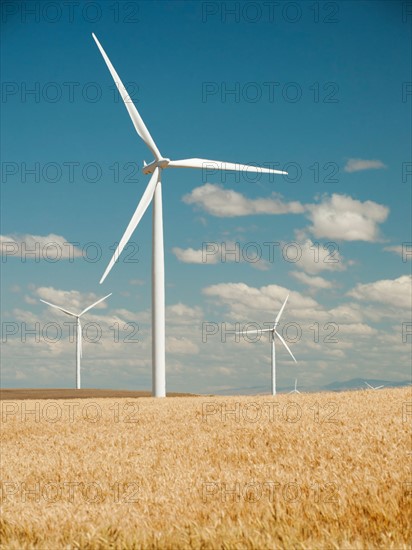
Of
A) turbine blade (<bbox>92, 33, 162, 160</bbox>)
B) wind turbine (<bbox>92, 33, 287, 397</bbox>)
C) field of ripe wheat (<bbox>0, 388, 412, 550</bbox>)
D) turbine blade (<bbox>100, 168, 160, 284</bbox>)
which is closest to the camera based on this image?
field of ripe wheat (<bbox>0, 388, 412, 550</bbox>)

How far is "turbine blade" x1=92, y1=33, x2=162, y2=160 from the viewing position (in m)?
53.7

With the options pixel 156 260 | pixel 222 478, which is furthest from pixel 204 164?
pixel 222 478

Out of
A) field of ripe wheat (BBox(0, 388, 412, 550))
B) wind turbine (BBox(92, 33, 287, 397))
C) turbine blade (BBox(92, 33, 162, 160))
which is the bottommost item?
field of ripe wheat (BBox(0, 388, 412, 550))

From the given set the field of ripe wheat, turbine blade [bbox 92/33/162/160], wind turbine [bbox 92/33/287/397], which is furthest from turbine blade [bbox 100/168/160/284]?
the field of ripe wheat

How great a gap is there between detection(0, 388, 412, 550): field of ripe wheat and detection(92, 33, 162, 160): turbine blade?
101 feet

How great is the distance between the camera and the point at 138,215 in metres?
48.6

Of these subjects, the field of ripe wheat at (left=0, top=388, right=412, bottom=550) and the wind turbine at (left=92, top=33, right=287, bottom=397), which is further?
the wind turbine at (left=92, top=33, right=287, bottom=397)

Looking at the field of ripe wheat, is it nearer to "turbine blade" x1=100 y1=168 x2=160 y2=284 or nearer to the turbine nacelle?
"turbine blade" x1=100 y1=168 x2=160 y2=284

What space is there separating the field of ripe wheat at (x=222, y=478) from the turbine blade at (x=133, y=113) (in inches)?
1212

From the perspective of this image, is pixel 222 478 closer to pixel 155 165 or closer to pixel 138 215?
pixel 138 215

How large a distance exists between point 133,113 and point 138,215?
1003 centimetres

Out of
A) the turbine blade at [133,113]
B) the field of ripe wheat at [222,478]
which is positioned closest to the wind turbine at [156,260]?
the turbine blade at [133,113]

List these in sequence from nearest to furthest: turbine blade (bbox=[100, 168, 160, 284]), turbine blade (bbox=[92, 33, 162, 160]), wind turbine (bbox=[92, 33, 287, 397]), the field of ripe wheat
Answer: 1. the field of ripe wheat
2. turbine blade (bbox=[100, 168, 160, 284])
3. wind turbine (bbox=[92, 33, 287, 397])
4. turbine blade (bbox=[92, 33, 162, 160])

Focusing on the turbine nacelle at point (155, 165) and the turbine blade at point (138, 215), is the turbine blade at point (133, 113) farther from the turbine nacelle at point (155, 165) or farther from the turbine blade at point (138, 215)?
the turbine blade at point (138, 215)
